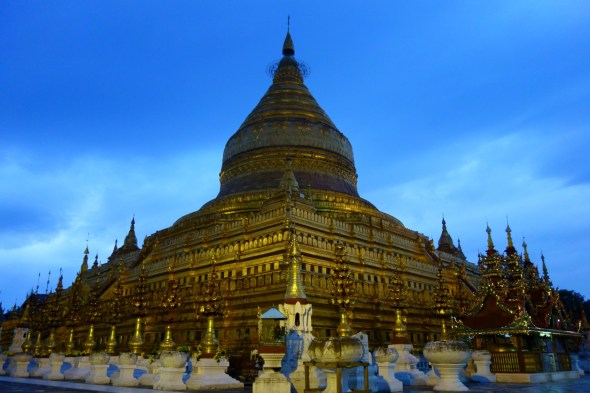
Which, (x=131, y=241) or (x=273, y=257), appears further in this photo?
(x=131, y=241)

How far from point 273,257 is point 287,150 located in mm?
18003

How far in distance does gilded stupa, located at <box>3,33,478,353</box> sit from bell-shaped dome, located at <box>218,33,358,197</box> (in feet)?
0.45

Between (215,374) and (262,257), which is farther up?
(262,257)

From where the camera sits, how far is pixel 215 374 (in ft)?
54.2

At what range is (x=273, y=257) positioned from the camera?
28.4 metres

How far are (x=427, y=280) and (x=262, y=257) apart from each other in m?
14.3

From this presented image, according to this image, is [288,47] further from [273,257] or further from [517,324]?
[517,324]

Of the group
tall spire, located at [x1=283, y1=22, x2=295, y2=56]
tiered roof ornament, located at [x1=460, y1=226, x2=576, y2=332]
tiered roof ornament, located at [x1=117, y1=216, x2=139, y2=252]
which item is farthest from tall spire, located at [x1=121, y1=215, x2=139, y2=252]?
tiered roof ornament, located at [x1=460, y1=226, x2=576, y2=332]

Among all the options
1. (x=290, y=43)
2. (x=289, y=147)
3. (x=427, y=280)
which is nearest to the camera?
(x=427, y=280)

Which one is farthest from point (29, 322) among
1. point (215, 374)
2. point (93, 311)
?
point (215, 374)

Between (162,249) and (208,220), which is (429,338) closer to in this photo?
(208,220)

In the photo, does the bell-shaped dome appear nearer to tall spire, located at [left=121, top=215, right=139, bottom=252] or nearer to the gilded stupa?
the gilded stupa

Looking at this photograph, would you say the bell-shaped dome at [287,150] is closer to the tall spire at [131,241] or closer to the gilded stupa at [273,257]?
the gilded stupa at [273,257]

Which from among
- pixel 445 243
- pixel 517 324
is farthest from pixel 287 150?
pixel 517 324
